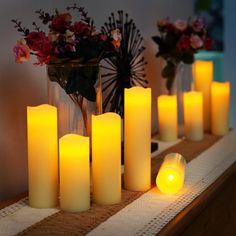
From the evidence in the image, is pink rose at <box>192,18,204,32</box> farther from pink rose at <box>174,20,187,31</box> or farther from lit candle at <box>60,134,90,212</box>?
lit candle at <box>60,134,90,212</box>

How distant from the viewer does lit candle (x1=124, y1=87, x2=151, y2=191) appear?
116 centimetres

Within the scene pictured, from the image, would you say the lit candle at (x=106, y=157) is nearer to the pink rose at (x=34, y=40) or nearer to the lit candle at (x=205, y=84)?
the pink rose at (x=34, y=40)

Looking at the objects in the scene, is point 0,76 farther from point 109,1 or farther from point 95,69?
point 109,1

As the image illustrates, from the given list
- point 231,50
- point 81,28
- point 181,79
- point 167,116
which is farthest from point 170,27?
point 231,50

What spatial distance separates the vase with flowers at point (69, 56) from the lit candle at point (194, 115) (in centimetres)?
58

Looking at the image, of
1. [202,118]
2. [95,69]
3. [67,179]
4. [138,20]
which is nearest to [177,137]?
[202,118]

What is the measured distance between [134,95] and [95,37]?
0.15 metres

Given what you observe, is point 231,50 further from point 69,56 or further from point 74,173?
point 74,173

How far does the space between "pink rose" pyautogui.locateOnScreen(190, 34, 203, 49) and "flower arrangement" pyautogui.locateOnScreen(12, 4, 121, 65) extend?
1.99 ft

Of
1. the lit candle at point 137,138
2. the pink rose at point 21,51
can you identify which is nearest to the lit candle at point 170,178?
the lit candle at point 137,138

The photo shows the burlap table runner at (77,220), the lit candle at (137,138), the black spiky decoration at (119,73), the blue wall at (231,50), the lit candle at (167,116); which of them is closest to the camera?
the burlap table runner at (77,220)

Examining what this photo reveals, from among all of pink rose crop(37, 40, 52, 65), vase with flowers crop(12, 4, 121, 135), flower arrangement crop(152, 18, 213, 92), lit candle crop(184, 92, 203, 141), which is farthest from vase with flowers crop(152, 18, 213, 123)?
pink rose crop(37, 40, 52, 65)

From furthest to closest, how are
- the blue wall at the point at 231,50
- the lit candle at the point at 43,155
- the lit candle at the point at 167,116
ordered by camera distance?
the blue wall at the point at 231,50, the lit candle at the point at 167,116, the lit candle at the point at 43,155

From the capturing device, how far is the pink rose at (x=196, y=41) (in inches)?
68.0
